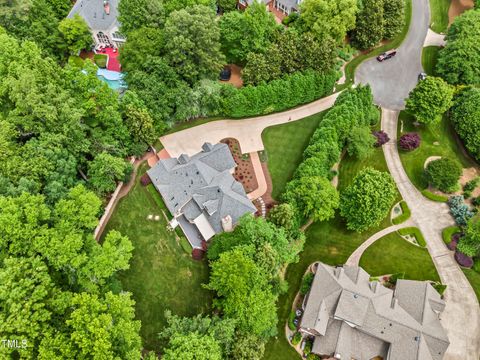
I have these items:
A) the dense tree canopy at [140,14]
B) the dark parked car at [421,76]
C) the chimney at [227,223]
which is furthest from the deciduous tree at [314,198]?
the dense tree canopy at [140,14]

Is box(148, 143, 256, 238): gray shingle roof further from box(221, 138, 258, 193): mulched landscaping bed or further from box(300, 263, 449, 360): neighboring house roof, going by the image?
box(300, 263, 449, 360): neighboring house roof

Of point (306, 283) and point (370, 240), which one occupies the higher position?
point (370, 240)

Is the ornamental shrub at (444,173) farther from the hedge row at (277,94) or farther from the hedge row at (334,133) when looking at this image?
the hedge row at (277,94)

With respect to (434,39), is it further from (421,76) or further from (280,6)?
(280,6)

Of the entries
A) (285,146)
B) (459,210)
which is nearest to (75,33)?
(285,146)

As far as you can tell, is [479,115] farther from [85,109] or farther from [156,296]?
[85,109]

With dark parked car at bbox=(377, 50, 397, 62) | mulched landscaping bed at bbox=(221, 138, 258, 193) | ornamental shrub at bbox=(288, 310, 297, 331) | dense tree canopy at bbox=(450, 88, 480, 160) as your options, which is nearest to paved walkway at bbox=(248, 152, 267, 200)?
mulched landscaping bed at bbox=(221, 138, 258, 193)
